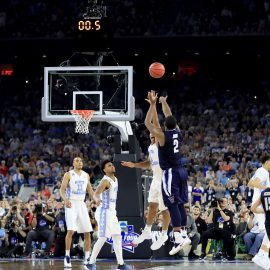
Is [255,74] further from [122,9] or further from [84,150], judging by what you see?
[84,150]

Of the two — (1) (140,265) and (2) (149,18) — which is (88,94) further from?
(2) (149,18)

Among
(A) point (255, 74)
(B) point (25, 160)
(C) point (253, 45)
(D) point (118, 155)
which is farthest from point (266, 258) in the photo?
(A) point (255, 74)

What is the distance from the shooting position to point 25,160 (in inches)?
1177

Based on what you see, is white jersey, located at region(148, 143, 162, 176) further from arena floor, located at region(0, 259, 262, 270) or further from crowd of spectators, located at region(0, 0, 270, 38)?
crowd of spectators, located at region(0, 0, 270, 38)

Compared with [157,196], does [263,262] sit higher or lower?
lower

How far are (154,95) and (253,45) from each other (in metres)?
20.3

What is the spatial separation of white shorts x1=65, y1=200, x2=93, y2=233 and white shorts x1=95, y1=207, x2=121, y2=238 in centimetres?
131

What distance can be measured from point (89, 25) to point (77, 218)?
7.16m

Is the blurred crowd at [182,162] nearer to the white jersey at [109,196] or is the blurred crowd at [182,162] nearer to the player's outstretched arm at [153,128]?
the white jersey at [109,196]

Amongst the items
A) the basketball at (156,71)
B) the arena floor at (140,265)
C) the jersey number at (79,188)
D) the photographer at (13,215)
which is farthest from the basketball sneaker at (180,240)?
the photographer at (13,215)

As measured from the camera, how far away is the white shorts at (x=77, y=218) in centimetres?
1703

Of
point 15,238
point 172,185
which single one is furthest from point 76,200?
point 15,238

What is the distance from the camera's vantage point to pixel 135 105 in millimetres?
34438

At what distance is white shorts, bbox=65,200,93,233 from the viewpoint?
671 inches
